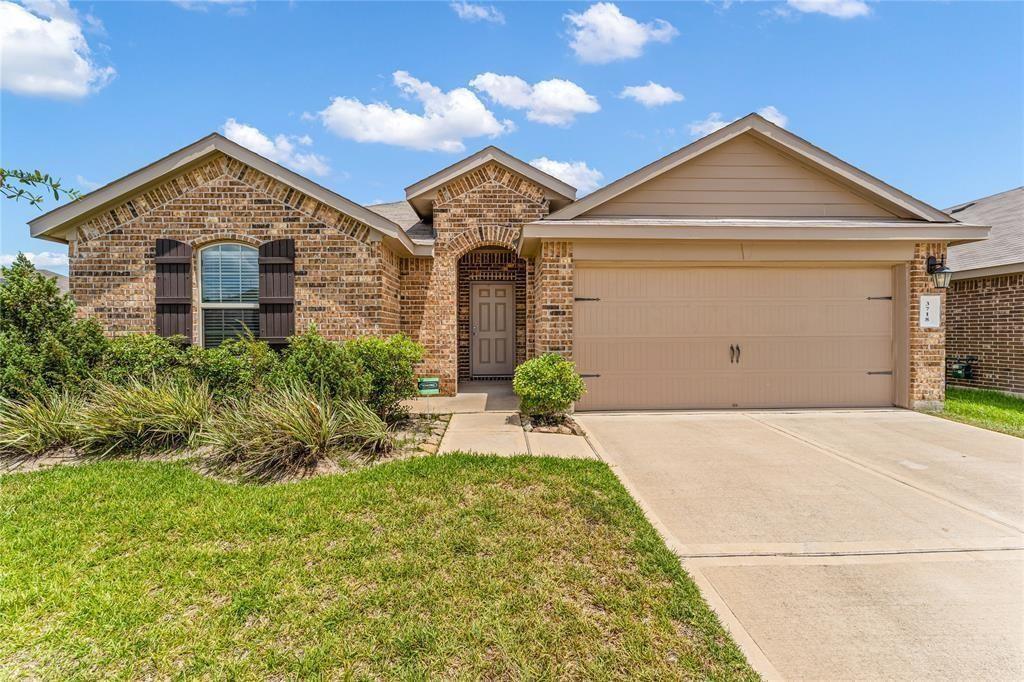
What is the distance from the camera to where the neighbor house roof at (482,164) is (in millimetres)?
9070

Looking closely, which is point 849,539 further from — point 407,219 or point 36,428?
point 407,219

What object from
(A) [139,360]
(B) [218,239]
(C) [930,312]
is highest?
(B) [218,239]

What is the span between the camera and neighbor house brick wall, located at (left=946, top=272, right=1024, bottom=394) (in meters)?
9.09

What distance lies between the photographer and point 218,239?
7777mm

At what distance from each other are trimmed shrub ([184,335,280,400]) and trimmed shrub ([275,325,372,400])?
370 mm

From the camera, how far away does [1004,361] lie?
9.34 meters

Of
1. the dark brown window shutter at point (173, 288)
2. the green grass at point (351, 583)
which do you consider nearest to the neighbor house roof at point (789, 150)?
the green grass at point (351, 583)

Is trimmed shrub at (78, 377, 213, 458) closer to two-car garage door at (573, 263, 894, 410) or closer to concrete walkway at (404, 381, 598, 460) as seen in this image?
concrete walkway at (404, 381, 598, 460)

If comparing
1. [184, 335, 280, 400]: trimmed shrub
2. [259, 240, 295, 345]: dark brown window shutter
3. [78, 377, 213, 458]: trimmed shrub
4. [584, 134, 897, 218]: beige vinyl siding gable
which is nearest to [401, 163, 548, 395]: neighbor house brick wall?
[584, 134, 897, 218]: beige vinyl siding gable

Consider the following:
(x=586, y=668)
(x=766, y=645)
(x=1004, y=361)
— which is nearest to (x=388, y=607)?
(x=586, y=668)

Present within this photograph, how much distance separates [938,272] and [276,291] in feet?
35.3

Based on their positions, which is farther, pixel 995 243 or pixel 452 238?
pixel 995 243

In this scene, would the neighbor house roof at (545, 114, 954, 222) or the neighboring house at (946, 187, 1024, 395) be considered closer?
the neighbor house roof at (545, 114, 954, 222)

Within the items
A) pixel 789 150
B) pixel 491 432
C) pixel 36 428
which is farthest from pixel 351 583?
pixel 789 150
